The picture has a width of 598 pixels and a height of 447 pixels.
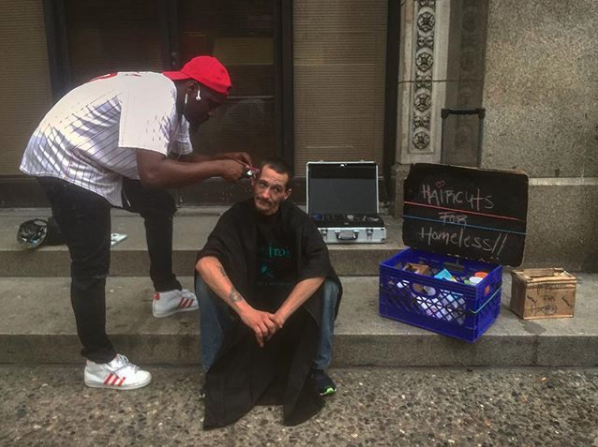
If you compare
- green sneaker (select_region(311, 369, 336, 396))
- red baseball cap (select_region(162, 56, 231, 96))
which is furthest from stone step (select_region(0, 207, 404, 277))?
red baseball cap (select_region(162, 56, 231, 96))

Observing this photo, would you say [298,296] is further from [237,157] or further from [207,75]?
[207,75]

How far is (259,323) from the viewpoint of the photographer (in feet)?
8.98

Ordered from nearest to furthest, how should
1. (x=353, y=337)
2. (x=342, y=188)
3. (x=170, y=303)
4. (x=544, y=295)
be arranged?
1. (x=353, y=337)
2. (x=544, y=295)
3. (x=170, y=303)
4. (x=342, y=188)

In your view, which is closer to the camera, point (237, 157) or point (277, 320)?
point (277, 320)

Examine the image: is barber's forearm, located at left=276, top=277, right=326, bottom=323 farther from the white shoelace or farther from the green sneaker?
the white shoelace

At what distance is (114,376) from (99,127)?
137 centimetres

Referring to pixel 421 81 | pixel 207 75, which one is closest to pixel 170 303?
pixel 207 75

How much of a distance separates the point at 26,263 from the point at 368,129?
332 cm

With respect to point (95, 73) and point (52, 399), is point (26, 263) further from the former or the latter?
point (95, 73)

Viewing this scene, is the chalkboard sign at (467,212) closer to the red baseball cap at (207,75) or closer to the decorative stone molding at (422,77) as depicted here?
the red baseball cap at (207,75)

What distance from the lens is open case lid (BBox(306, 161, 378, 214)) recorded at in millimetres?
4762

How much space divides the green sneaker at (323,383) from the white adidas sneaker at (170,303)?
1.08 m

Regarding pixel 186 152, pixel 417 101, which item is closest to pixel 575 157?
pixel 417 101

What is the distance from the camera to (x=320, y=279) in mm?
2873
